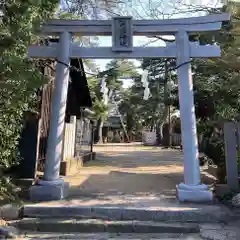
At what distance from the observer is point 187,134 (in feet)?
24.7

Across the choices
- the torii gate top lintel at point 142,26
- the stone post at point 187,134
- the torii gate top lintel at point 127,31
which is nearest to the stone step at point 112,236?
the stone post at point 187,134

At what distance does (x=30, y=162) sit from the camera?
8.43m


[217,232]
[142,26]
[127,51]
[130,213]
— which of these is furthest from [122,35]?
[217,232]

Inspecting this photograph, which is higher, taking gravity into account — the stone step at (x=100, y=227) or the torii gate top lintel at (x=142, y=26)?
the torii gate top lintel at (x=142, y=26)

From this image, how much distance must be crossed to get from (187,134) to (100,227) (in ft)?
9.39

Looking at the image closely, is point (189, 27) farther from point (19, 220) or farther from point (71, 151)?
point (71, 151)

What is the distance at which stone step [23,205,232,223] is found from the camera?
6.31 metres

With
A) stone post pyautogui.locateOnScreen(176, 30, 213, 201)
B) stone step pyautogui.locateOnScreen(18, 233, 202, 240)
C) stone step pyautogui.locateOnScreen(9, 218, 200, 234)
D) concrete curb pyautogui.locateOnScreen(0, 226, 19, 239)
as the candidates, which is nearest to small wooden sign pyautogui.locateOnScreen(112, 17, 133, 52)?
stone post pyautogui.locateOnScreen(176, 30, 213, 201)

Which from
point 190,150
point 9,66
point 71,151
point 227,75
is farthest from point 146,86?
point 9,66

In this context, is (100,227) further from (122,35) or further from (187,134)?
(122,35)

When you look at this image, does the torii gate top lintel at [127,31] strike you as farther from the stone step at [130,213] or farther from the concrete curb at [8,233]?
the concrete curb at [8,233]

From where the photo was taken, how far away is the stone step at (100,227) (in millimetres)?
5883

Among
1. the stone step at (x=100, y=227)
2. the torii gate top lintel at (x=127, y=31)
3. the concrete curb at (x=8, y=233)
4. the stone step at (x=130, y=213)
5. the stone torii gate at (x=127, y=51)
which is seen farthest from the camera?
the torii gate top lintel at (x=127, y=31)

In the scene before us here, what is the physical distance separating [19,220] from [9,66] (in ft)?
9.55
